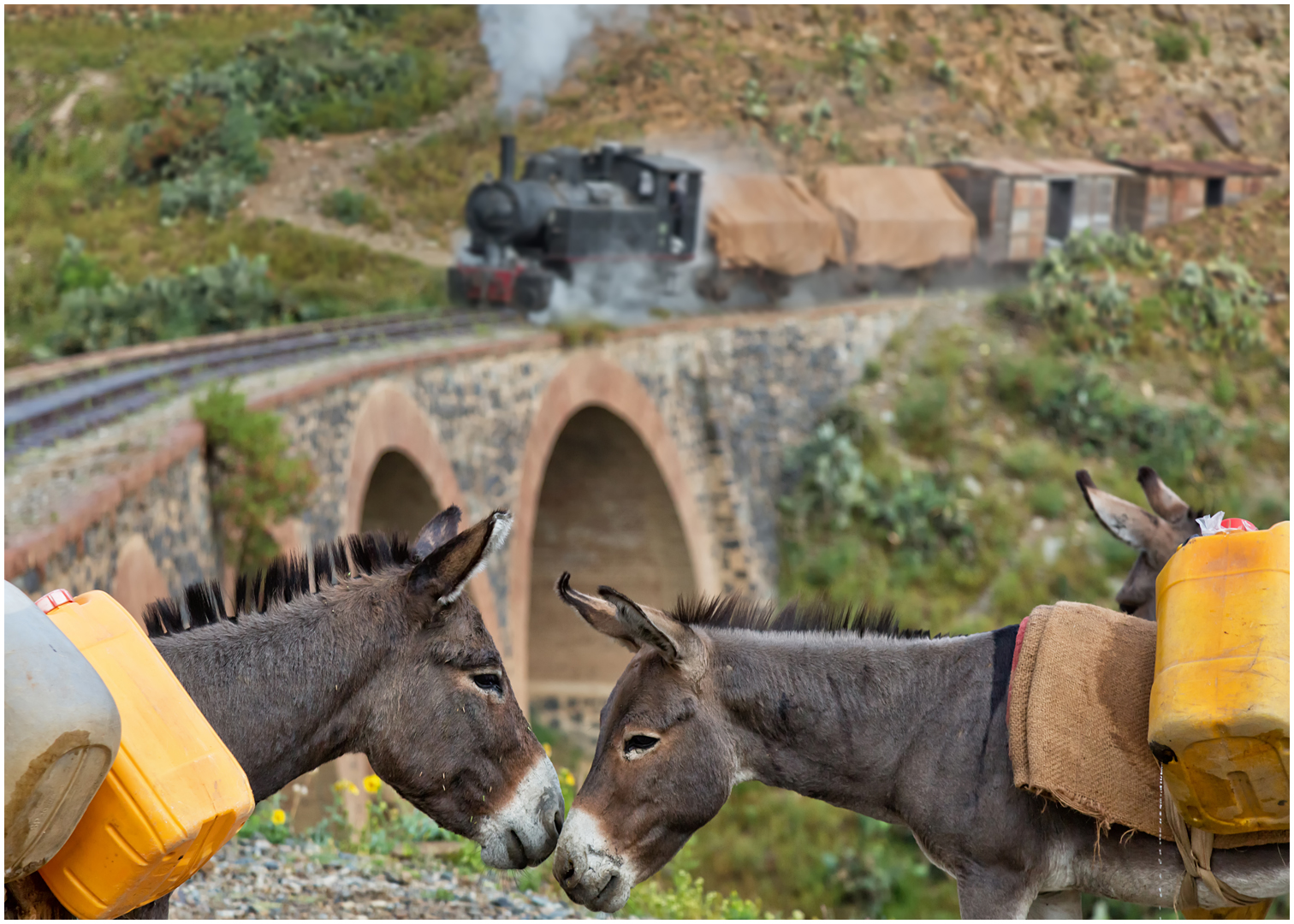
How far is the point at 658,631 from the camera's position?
3338mm

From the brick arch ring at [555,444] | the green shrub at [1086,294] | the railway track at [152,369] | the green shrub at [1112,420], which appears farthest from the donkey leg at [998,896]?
the green shrub at [1086,294]

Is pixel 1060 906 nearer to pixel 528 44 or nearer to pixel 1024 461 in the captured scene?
pixel 1024 461

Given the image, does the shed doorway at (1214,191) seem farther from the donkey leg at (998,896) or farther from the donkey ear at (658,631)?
the donkey ear at (658,631)

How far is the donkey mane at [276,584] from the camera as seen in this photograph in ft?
11.0

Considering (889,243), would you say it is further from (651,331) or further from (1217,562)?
(1217,562)

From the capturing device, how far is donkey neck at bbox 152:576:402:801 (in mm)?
3213

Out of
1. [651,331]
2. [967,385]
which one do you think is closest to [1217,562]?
[651,331]

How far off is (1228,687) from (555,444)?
1308 centimetres

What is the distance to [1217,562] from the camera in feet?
10.8

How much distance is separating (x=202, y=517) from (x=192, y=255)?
1293 centimetres

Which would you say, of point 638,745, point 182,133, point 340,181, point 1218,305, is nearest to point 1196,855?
point 638,745

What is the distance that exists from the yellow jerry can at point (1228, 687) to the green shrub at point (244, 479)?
591 cm

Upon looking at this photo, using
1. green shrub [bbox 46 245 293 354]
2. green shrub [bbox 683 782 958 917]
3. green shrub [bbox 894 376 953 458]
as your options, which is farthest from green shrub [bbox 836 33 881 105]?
green shrub [bbox 683 782 958 917]

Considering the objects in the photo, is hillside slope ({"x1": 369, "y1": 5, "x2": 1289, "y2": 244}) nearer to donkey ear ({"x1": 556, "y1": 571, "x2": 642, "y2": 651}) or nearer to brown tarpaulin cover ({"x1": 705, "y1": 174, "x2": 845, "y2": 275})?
brown tarpaulin cover ({"x1": 705, "y1": 174, "x2": 845, "y2": 275})
